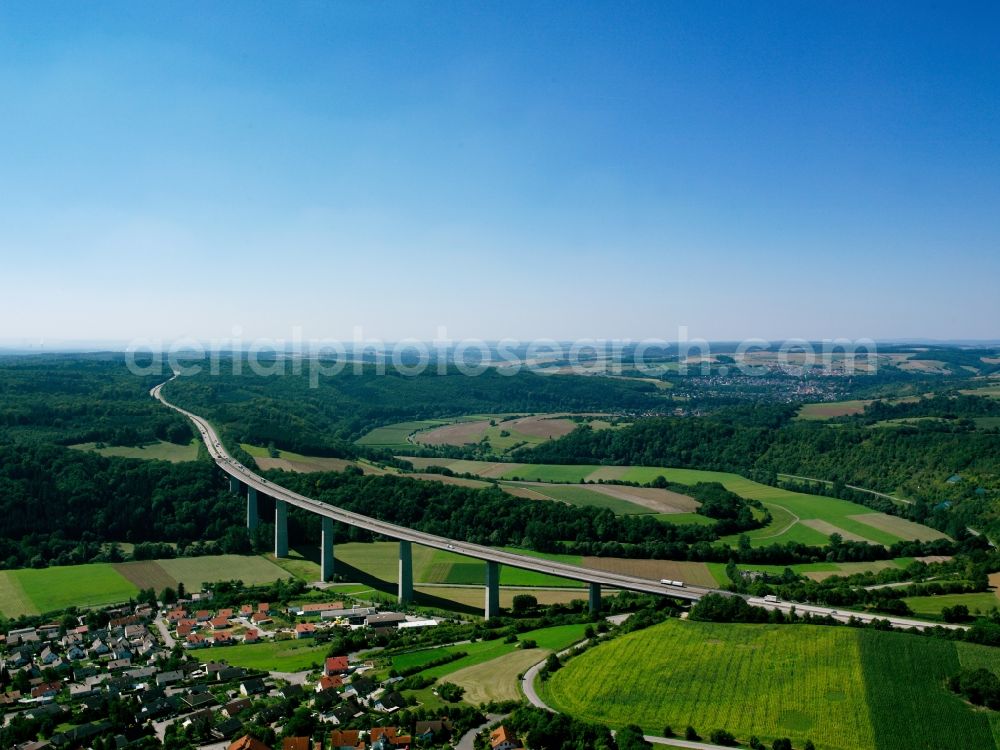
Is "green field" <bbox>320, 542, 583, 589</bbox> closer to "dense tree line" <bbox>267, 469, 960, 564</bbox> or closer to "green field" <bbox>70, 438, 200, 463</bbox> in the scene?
"dense tree line" <bbox>267, 469, 960, 564</bbox>

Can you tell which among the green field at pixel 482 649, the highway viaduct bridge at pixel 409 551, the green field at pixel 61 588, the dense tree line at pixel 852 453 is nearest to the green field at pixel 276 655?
the green field at pixel 482 649

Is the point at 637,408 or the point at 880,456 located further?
the point at 637,408

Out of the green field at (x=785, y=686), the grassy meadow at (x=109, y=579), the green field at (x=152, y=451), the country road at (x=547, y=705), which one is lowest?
the grassy meadow at (x=109, y=579)

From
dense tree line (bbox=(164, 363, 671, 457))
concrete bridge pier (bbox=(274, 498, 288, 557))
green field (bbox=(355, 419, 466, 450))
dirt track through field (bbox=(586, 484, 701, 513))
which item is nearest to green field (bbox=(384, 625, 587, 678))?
concrete bridge pier (bbox=(274, 498, 288, 557))

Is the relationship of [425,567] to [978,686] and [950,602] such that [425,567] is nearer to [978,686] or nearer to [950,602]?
[950,602]

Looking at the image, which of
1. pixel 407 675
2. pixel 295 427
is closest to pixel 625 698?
pixel 407 675

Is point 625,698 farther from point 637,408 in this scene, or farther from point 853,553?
point 637,408

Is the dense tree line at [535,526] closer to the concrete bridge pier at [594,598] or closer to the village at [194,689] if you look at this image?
the concrete bridge pier at [594,598]
